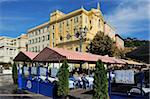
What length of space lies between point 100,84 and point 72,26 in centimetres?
5268

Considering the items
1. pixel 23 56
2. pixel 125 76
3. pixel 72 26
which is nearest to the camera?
pixel 125 76

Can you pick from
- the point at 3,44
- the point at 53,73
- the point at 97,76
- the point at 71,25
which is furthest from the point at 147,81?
the point at 3,44

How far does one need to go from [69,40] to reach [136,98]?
178 feet

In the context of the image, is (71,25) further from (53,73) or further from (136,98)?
(136,98)

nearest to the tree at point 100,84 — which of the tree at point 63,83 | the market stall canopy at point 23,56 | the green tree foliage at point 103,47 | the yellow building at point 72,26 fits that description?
the tree at point 63,83

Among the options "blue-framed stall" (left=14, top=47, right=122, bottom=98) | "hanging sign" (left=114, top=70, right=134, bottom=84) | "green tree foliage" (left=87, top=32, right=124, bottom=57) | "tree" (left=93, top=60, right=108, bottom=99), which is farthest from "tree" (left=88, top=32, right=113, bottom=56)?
"hanging sign" (left=114, top=70, right=134, bottom=84)

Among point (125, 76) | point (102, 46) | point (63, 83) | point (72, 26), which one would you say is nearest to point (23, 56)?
point (63, 83)

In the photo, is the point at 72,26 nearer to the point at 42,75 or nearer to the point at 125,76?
the point at 42,75

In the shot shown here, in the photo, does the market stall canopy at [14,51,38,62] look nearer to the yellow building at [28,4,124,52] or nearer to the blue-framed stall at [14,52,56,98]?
the blue-framed stall at [14,52,56,98]

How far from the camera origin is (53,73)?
14.3m

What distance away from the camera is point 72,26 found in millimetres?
62031

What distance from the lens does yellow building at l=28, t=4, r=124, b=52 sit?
2327 inches

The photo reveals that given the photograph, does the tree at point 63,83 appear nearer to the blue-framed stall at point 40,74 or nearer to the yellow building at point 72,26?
the blue-framed stall at point 40,74

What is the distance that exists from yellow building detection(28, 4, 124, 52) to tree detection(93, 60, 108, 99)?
46.0 metres
